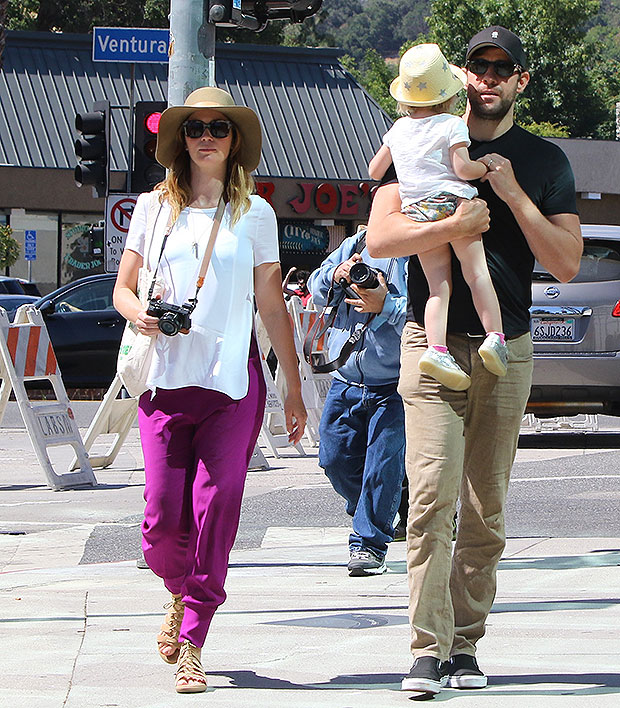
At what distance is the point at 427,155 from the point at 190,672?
6.11 feet

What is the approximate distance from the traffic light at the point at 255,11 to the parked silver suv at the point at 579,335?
14.2 feet

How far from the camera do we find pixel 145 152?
1126 cm

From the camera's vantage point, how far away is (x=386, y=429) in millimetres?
7445

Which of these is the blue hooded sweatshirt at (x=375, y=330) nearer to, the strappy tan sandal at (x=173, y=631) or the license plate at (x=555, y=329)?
the strappy tan sandal at (x=173, y=631)

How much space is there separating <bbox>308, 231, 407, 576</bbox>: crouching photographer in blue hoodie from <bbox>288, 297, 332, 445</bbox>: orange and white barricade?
7.06 meters

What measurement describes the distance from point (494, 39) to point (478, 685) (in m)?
2.14

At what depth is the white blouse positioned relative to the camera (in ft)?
16.6

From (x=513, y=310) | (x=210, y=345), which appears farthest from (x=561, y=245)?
(x=210, y=345)

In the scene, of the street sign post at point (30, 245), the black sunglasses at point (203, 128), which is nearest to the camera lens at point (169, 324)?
the black sunglasses at point (203, 128)

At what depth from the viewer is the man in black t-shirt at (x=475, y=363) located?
4.77m

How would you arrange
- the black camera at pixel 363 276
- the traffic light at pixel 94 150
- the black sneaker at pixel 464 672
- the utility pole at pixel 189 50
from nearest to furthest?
1. the black sneaker at pixel 464 672
2. the black camera at pixel 363 276
3. the utility pole at pixel 189 50
4. the traffic light at pixel 94 150

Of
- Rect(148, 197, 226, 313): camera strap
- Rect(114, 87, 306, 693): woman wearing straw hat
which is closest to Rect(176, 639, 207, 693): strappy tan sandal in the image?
Rect(114, 87, 306, 693): woman wearing straw hat

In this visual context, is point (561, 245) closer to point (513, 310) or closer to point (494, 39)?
point (513, 310)

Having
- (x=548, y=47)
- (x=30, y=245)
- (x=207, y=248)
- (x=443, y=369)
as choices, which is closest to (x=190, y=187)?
(x=207, y=248)
